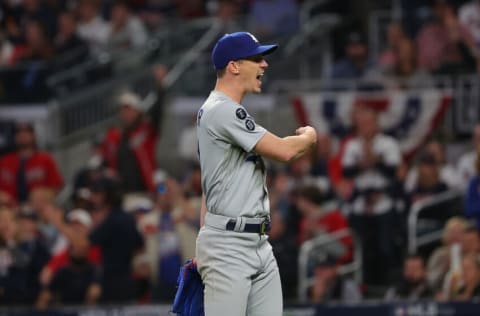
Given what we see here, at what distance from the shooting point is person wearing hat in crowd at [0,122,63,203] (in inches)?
561

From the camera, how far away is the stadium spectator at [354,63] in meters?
15.0

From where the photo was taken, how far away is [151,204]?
13281mm

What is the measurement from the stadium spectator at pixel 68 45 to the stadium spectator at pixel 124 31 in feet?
1.25

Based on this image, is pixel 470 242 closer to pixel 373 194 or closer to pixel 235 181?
pixel 373 194

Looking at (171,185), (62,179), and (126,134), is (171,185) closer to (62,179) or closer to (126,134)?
(126,134)

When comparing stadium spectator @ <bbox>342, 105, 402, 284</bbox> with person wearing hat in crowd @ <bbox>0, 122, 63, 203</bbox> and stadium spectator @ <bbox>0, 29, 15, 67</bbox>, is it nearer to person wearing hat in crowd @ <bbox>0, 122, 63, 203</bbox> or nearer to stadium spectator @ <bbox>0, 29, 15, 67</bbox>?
person wearing hat in crowd @ <bbox>0, 122, 63, 203</bbox>

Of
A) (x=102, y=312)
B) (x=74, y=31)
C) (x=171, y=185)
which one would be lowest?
(x=102, y=312)

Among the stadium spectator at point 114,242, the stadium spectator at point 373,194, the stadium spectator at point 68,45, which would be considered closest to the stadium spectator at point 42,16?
the stadium spectator at point 68,45

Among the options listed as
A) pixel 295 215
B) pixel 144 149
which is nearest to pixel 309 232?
pixel 295 215

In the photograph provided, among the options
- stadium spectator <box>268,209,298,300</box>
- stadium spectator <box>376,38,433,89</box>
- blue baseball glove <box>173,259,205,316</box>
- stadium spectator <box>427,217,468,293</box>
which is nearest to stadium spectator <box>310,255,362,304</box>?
stadium spectator <box>268,209,298,300</box>

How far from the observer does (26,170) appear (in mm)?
14344

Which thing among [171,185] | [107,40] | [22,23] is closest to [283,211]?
[171,185]

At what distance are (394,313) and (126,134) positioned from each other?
4080 mm

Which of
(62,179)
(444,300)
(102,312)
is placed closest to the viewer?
(444,300)
